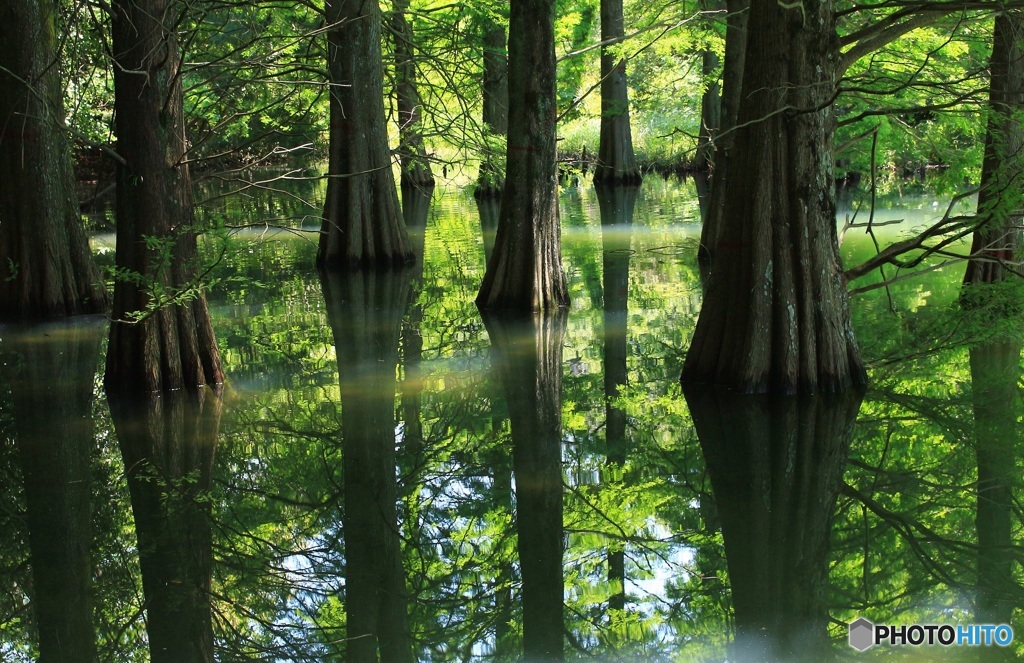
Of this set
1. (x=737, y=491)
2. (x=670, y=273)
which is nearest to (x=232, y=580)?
(x=737, y=491)

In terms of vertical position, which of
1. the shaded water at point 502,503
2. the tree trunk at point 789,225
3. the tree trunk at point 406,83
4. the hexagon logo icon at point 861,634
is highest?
the tree trunk at point 406,83

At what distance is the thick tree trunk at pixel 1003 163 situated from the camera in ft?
25.3

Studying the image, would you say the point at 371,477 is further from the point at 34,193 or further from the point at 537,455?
the point at 34,193

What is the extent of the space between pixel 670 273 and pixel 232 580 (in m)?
10.1

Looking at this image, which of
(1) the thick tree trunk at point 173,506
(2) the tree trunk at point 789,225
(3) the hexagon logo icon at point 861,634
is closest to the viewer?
(3) the hexagon logo icon at point 861,634

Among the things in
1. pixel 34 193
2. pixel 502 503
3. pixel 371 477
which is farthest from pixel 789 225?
pixel 34 193

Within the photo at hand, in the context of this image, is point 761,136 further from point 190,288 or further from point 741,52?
point 741,52

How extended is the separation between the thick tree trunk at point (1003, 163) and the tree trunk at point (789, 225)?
3.82ft

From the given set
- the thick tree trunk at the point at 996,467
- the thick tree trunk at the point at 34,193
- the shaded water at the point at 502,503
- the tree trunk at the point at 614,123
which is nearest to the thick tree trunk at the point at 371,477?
the shaded water at the point at 502,503

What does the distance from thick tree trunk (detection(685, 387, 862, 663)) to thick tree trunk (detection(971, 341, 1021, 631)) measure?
73 centimetres

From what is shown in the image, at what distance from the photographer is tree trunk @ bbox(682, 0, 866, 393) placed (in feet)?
25.0

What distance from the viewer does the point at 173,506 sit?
5.92 metres

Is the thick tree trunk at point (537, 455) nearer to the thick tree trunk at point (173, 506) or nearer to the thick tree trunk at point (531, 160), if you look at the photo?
the thick tree trunk at point (531, 160)

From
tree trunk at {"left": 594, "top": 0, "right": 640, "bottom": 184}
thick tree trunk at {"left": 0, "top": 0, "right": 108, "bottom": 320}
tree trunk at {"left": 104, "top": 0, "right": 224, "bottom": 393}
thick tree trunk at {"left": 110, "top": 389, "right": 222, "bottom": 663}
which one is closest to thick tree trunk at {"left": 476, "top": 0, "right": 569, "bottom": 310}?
tree trunk at {"left": 104, "top": 0, "right": 224, "bottom": 393}
